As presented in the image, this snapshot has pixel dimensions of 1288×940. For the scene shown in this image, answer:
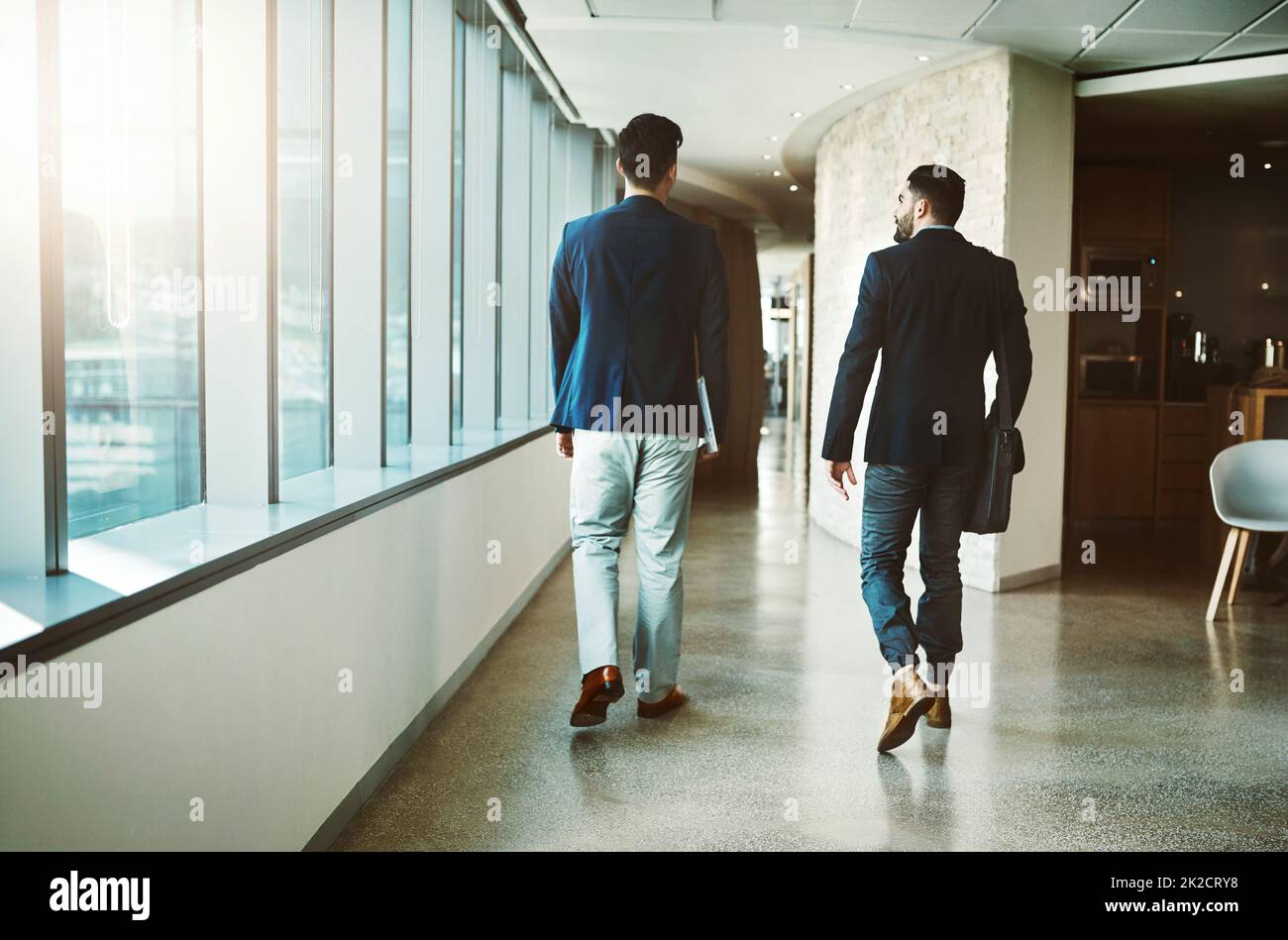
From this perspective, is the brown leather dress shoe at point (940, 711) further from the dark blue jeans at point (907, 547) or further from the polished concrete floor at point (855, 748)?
the dark blue jeans at point (907, 547)

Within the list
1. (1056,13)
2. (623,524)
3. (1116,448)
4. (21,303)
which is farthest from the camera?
(1116,448)

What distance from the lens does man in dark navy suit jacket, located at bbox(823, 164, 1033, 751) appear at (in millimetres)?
3330

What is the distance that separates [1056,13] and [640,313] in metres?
3.17

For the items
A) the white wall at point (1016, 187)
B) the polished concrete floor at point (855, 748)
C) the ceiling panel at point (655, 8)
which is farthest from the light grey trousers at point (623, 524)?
the white wall at point (1016, 187)

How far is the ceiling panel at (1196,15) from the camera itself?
5196 mm

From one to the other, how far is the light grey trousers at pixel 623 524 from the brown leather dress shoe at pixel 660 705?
196 millimetres

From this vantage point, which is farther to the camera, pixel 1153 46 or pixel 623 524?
pixel 1153 46

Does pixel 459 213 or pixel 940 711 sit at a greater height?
pixel 459 213

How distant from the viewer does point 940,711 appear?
3.61 metres

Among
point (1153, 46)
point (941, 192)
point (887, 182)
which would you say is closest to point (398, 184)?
point (941, 192)

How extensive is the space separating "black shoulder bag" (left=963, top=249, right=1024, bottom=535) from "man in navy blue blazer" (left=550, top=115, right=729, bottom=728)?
792 millimetres

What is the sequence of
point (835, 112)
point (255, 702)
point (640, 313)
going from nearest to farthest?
point (255, 702) < point (640, 313) < point (835, 112)

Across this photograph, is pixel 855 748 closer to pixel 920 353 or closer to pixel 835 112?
pixel 920 353

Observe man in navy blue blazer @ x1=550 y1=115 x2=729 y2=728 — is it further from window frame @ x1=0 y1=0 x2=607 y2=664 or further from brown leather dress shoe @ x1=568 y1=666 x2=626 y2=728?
window frame @ x1=0 y1=0 x2=607 y2=664
